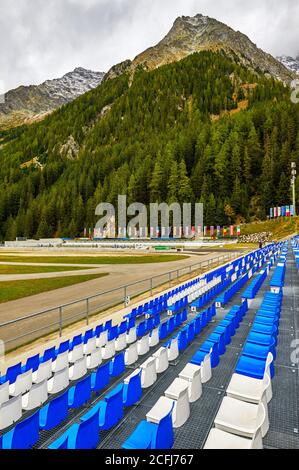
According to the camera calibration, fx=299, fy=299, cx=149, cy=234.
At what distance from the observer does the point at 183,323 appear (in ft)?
42.4

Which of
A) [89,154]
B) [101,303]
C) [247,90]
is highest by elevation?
[247,90]

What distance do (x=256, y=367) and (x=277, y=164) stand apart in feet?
347

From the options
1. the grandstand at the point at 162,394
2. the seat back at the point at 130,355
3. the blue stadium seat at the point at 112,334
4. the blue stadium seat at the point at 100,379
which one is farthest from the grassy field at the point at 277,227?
the blue stadium seat at the point at 100,379

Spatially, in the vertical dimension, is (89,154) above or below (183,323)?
above

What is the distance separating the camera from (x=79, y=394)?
6129mm

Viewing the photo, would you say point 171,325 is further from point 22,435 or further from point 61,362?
point 22,435

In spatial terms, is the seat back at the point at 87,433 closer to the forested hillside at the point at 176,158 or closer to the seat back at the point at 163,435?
the seat back at the point at 163,435

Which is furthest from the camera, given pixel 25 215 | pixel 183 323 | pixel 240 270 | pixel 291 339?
pixel 25 215

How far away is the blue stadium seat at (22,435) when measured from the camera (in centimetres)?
436

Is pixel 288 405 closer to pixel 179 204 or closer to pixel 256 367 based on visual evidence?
pixel 256 367

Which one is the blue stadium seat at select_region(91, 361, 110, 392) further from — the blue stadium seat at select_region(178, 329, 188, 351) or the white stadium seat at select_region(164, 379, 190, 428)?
the blue stadium seat at select_region(178, 329, 188, 351)

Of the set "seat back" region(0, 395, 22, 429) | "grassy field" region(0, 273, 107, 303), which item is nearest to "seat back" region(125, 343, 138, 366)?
"seat back" region(0, 395, 22, 429)

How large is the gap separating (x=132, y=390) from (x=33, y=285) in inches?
865

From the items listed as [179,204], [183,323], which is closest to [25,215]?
[179,204]
